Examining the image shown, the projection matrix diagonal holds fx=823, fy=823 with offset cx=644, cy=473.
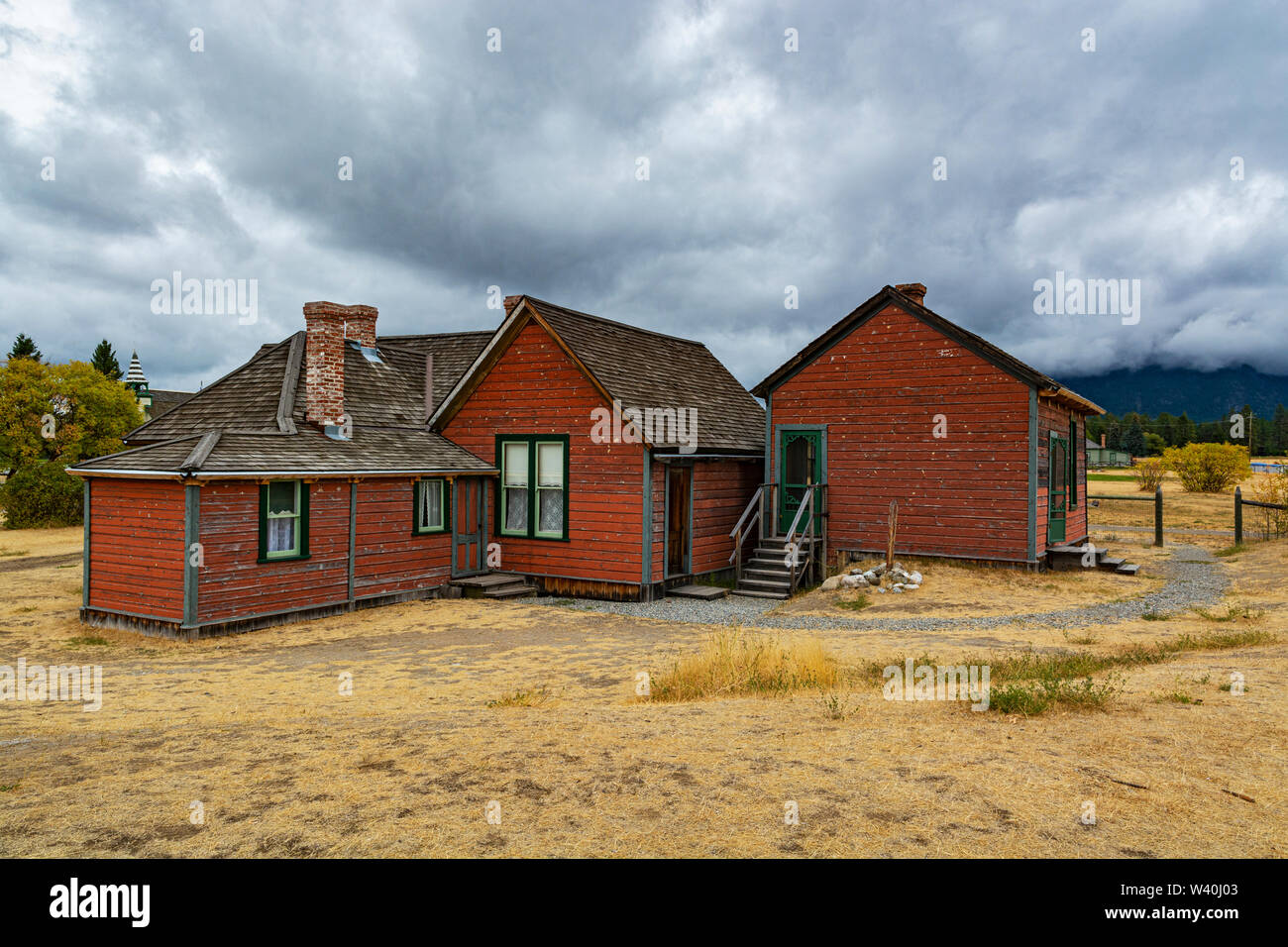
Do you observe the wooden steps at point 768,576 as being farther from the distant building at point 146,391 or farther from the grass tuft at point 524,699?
the distant building at point 146,391

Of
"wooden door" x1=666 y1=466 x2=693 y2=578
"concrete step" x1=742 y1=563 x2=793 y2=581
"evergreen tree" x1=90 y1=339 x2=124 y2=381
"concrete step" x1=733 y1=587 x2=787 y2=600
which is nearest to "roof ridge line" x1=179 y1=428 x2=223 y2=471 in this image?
"wooden door" x1=666 y1=466 x2=693 y2=578

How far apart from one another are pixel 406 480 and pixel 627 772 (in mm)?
13200

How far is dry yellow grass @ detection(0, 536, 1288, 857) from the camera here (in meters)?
4.81

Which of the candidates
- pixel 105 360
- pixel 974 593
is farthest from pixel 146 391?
pixel 974 593

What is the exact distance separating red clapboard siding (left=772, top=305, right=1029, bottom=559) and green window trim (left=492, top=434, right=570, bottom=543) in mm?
5764

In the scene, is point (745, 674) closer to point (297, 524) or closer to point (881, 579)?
point (881, 579)

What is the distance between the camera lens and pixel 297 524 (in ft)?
51.9

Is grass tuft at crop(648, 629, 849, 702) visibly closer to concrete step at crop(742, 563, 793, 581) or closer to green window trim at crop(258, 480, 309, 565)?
green window trim at crop(258, 480, 309, 565)

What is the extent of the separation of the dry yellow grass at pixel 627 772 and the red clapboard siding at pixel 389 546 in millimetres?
6502

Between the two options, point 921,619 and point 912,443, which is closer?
point 921,619

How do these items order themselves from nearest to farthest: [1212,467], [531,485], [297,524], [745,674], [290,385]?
1. [745,674]
2. [297,524]
3. [290,385]
4. [531,485]
5. [1212,467]

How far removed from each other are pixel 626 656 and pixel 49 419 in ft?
109

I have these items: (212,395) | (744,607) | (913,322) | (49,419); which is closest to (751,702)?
(744,607)
